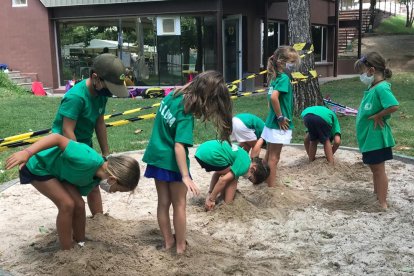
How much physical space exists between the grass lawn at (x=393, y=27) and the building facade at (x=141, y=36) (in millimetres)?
19087

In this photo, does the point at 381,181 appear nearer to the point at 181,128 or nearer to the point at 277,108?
the point at 277,108

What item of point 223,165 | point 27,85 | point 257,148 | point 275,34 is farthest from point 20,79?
point 223,165

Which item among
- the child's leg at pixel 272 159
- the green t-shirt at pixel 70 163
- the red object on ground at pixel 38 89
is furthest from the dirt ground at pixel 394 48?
the green t-shirt at pixel 70 163

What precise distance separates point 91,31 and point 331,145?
13.8 m

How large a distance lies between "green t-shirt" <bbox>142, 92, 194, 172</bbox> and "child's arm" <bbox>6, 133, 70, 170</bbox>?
2.03ft

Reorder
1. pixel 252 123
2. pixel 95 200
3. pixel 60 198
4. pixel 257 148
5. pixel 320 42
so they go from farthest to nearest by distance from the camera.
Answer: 1. pixel 320 42
2. pixel 252 123
3. pixel 257 148
4. pixel 95 200
5. pixel 60 198

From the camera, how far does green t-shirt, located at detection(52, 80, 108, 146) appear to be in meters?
3.49

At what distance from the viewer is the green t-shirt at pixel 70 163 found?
326 centimetres

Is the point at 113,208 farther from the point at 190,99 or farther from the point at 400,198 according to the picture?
the point at 400,198

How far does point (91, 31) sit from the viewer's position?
60.3 feet

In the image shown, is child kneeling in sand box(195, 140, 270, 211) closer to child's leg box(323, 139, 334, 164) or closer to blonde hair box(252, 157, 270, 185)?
blonde hair box(252, 157, 270, 185)

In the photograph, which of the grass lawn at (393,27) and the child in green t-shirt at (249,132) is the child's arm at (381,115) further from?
the grass lawn at (393,27)

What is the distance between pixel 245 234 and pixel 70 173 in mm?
1687

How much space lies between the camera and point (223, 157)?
4.76 meters
